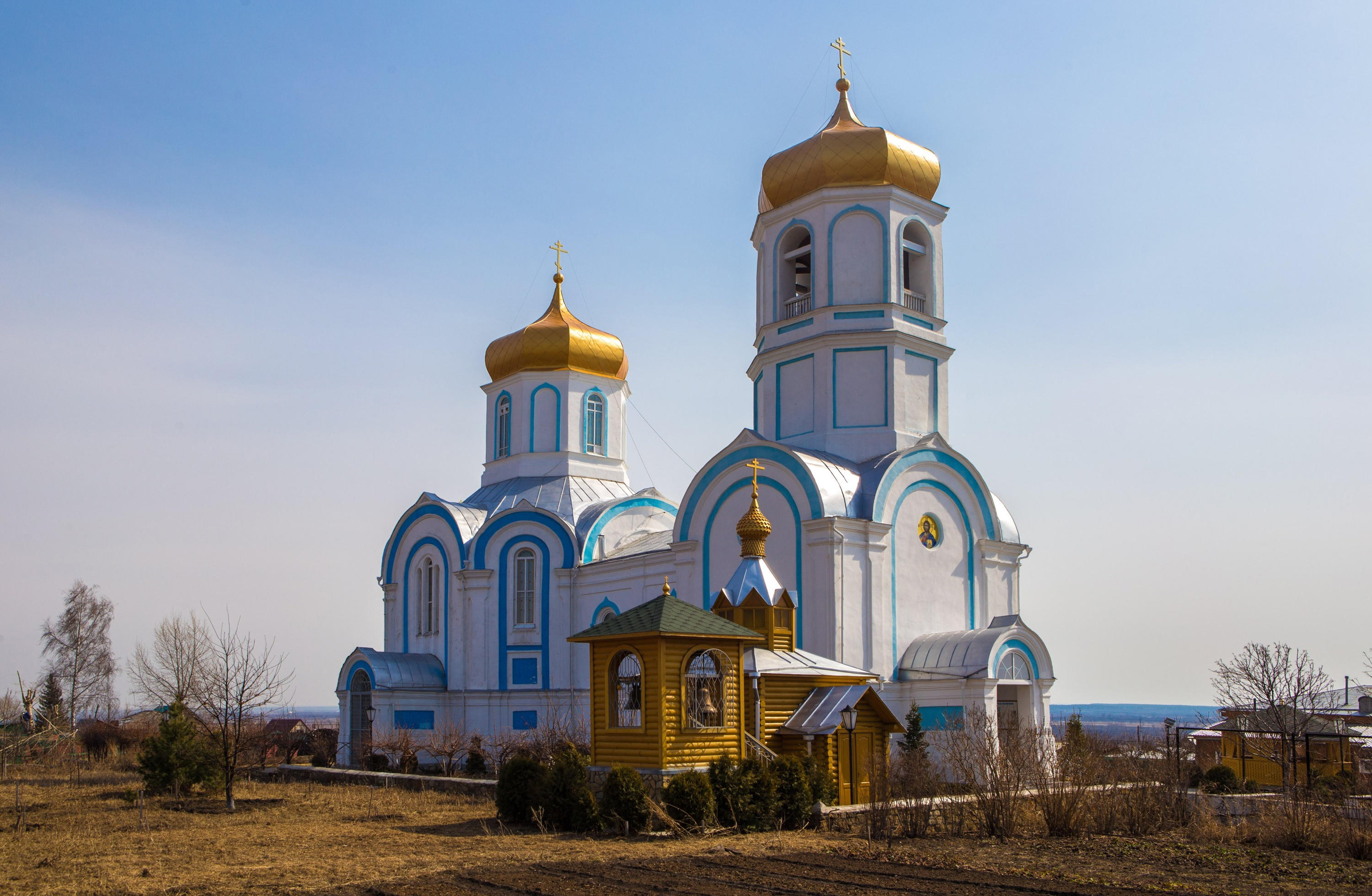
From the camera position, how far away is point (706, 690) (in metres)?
13.7

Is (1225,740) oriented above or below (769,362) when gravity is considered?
below

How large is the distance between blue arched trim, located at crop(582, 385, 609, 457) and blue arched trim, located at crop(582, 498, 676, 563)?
2.64m

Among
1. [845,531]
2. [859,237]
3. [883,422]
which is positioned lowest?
[845,531]

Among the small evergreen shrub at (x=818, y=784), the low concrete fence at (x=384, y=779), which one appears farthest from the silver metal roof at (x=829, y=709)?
the low concrete fence at (x=384, y=779)

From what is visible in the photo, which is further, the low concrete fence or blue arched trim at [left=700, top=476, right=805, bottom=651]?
blue arched trim at [left=700, top=476, right=805, bottom=651]

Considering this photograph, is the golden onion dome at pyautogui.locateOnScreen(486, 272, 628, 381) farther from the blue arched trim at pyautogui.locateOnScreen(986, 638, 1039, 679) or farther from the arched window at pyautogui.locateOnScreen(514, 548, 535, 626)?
the blue arched trim at pyautogui.locateOnScreen(986, 638, 1039, 679)

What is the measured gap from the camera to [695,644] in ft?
44.4

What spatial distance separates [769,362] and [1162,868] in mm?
12611

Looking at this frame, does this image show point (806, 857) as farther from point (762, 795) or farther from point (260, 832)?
point (260, 832)

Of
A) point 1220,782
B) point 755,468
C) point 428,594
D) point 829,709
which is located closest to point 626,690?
point 829,709

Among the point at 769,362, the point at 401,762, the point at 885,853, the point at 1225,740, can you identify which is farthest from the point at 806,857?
the point at 1225,740

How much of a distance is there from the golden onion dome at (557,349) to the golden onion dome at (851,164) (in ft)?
28.0

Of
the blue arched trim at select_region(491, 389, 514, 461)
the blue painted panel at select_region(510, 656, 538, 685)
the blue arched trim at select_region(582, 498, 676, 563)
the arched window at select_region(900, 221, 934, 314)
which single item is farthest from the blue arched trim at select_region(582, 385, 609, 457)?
the arched window at select_region(900, 221, 934, 314)

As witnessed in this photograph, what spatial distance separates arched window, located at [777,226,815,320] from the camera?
69.1ft
